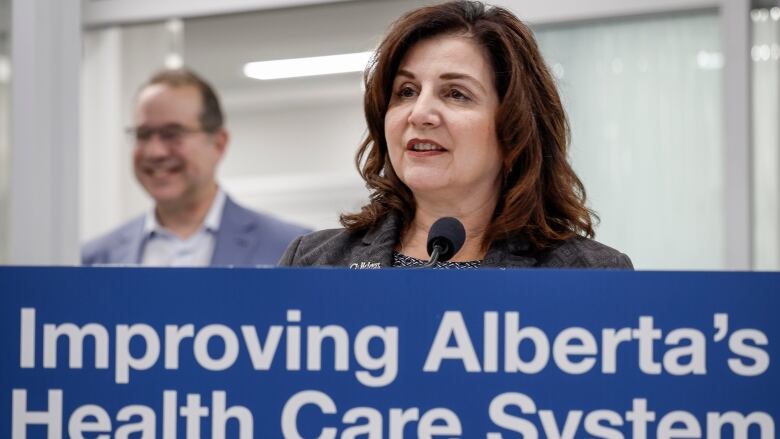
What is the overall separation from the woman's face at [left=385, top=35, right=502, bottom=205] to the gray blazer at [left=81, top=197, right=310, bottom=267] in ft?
7.20

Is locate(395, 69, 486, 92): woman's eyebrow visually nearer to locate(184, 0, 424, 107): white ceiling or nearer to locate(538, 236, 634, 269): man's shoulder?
locate(538, 236, 634, 269): man's shoulder

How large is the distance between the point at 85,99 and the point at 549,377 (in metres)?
3.97

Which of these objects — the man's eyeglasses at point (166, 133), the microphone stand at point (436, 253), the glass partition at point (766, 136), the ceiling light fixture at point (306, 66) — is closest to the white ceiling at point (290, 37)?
the ceiling light fixture at point (306, 66)

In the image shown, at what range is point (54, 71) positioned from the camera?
3.68 metres

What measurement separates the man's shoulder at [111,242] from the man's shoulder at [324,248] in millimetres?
2469

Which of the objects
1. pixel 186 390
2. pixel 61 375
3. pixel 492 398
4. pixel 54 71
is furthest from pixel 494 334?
pixel 54 71

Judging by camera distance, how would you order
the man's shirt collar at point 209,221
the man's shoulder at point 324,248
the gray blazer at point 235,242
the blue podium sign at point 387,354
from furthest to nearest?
the man's shirt collar at point 209,221
the gray blazer at point 235,242
the man's shoulder at point 324,248
the blue podium sign at point 387,354

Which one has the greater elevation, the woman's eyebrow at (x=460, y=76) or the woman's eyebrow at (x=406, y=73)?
the woman's eyebrow at (x=406, y=73)

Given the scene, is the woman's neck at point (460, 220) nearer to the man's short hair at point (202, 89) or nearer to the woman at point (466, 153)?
the woman at point (466, 153)

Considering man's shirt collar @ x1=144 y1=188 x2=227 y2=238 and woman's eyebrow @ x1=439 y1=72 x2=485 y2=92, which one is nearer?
woman's eyebrow @ x1=439 y1=72 x2=485 y2=92

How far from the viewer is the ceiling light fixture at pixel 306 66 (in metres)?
4.94

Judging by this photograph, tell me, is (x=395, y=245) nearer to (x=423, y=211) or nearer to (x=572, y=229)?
(x=423, y=211)

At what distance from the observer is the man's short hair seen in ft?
16.0

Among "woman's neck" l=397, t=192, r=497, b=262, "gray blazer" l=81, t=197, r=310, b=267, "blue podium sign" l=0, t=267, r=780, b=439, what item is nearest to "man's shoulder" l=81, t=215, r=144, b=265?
"gray blazer" l=81, t=197, r=310, b=267
